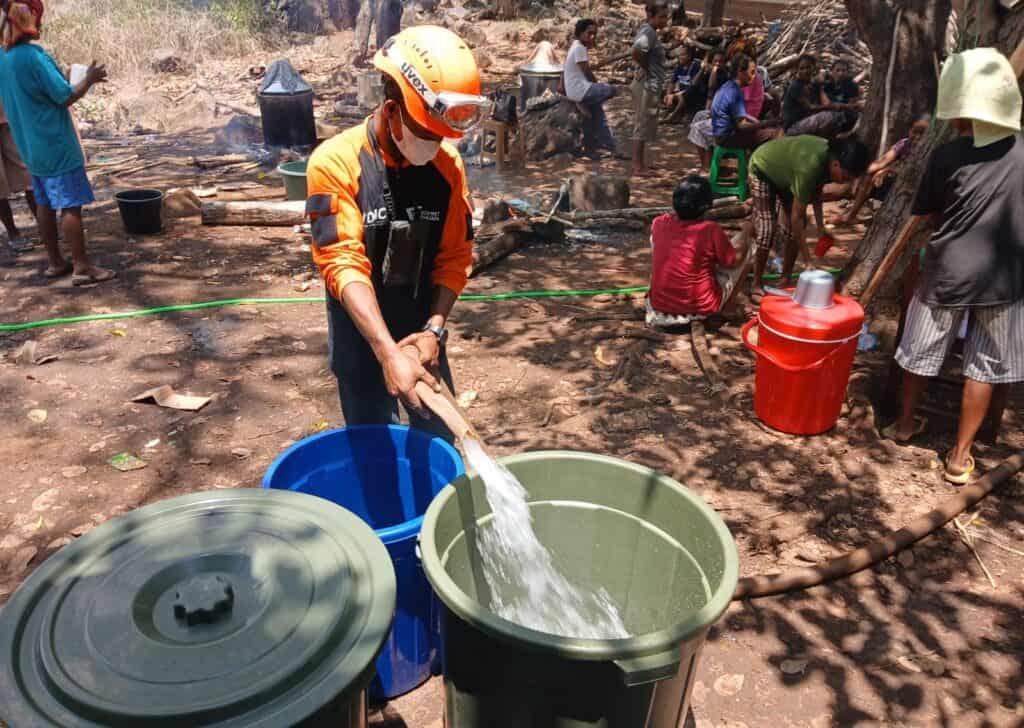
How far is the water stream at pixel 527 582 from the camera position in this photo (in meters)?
2.21

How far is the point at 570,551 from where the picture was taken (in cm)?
239

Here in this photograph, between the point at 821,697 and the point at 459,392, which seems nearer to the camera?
the point at 821,697

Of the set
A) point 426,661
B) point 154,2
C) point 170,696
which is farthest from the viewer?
point 154,2

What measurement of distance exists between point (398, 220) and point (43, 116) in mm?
4405

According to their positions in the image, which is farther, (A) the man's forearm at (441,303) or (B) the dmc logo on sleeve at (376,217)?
(A) the man's forearm at (441,303)

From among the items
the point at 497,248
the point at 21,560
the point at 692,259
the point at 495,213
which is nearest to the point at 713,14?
the point at 495,213

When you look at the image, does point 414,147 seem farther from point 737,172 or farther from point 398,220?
point 737,172

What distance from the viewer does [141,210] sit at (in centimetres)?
744

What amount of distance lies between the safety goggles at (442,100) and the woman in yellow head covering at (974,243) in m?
2.42

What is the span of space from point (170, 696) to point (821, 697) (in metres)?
2.31

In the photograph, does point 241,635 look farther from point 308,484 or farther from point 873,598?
point 873,598

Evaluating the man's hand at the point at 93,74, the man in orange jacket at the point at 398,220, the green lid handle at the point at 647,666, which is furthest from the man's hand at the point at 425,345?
the man's hand at the point at 93,74

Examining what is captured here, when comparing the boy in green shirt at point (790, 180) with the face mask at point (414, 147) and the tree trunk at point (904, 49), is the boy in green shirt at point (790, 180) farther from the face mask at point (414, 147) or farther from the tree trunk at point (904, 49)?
the face mask at point (414, 147)

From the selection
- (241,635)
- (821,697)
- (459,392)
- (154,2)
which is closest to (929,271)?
(821,697)
